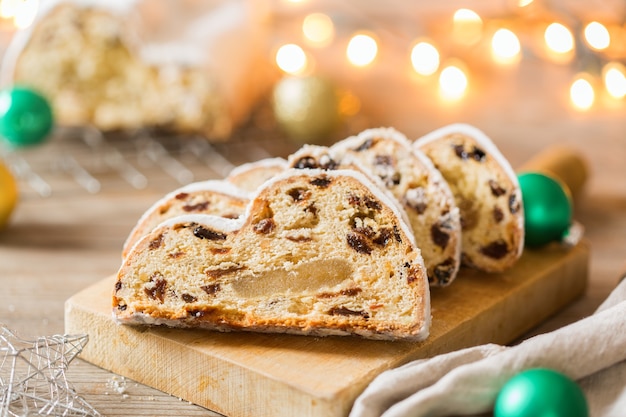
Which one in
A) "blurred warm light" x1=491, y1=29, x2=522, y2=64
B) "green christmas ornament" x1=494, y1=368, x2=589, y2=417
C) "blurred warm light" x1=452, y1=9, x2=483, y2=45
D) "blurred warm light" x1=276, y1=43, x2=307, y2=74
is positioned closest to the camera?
"green christmas ornament" x1=494, y1=368, x2=589, y2=417

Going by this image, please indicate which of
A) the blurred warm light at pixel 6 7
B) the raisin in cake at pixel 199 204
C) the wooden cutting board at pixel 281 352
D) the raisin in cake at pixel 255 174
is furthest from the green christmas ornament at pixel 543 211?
the blurred warm light at pixel 6 7

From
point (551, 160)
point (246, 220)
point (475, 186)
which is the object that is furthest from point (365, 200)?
point (551, 160)

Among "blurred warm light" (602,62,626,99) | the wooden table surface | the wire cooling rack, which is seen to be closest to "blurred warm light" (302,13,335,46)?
the wooden table surface

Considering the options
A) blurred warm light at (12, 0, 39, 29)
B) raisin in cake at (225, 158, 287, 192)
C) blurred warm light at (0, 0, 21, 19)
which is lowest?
raisin in cake at (225, 158, 287, 192)

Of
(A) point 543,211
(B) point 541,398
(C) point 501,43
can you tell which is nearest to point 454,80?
(C) point 501,43

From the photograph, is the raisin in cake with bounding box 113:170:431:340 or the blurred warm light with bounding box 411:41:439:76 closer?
the raisin in cake with bounding box 113:170:431:340

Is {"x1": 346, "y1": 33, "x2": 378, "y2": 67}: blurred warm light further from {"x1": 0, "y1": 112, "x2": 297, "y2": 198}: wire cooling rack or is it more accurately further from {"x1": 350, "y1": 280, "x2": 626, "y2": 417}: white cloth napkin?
{"x1": 350, "y1": 280, "x2": 626, "y2": 417}: white cloth napkin

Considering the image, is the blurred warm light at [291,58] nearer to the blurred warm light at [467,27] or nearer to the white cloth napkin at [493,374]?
the blurred warm light at [467,27]
